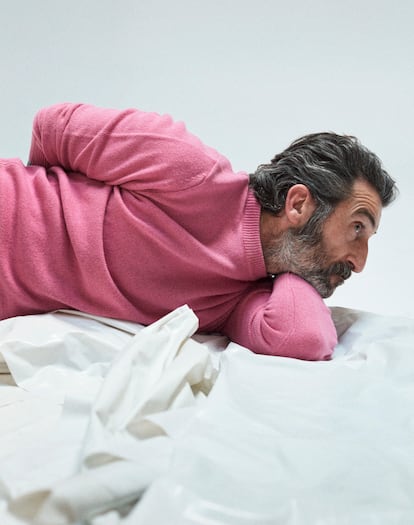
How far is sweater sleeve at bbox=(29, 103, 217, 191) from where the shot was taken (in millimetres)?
1077

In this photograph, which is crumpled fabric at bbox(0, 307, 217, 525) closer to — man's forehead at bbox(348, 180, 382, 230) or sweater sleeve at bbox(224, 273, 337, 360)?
sweater sleeve at bbox(224, 273, 337, 360)

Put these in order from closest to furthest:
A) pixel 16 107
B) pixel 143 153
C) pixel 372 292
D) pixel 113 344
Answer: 1. pixel 113 344
2. pixel 143 153
3. pixel 372 292
4. pixel 16 107

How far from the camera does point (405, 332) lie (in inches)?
44.1

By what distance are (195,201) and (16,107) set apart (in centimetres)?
107

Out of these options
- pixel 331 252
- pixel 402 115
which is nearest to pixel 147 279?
pixel 331 252

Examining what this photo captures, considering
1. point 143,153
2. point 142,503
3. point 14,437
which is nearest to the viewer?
point 142,503

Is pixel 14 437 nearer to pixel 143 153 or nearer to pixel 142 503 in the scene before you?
pixel 142 503

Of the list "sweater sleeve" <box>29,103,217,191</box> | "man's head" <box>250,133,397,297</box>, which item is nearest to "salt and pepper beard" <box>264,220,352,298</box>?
"man's head" <box>250,133,397,297</box>

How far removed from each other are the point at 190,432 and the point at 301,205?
0.70 metres

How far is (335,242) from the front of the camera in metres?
1.19

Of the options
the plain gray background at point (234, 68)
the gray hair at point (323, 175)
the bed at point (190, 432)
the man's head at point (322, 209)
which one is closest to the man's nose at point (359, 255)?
the man's head at point (322, 209)

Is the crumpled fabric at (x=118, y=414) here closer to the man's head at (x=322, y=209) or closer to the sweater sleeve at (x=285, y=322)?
the sweater sleeve at (x=285, y=322)

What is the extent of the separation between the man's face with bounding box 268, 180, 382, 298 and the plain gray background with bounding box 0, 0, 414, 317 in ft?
2.11

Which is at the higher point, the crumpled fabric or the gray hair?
the gray hair
